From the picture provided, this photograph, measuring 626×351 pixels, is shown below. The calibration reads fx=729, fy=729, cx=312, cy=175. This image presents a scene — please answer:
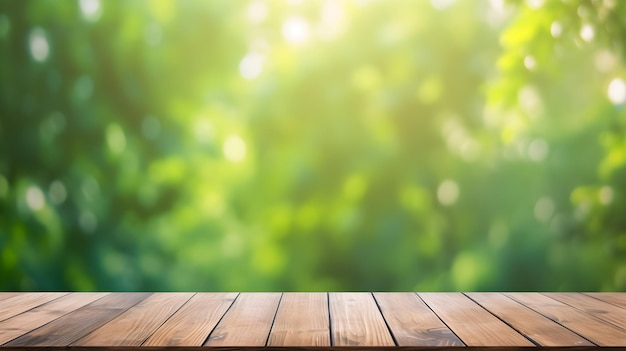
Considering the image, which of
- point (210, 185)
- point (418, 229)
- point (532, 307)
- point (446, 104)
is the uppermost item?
point (446, 104)

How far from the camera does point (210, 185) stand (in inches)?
93.0

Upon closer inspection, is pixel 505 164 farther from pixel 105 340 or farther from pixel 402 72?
pixel 105 340

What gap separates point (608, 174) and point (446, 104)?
0.57 meters

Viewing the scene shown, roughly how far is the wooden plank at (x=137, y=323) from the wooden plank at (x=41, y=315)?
17 cm

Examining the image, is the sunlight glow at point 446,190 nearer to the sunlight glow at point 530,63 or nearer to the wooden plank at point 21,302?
the sunlight glow at point 530,63

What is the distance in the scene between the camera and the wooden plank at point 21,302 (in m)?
1.97

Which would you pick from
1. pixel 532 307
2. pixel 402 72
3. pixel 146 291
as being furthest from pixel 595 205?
pixel 146 291

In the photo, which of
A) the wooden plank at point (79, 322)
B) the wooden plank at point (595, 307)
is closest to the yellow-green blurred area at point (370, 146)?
the wooden plank at point (595, 307)

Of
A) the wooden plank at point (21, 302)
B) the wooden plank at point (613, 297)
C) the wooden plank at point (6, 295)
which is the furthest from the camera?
the wooden plank at point (6, 295)

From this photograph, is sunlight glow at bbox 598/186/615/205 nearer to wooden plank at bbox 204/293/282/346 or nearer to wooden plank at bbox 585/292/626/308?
wooden plank at bbox 585/292/626/308

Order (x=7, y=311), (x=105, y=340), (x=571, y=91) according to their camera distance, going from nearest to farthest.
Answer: (x=105, y=340), (x=7, y=311), (x=571, y=91)

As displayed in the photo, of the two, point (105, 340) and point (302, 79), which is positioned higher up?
point (302, 79)

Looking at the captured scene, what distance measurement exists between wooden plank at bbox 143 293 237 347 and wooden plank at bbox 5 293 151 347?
0.55 feet

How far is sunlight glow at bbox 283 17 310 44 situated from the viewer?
93.0 inches
